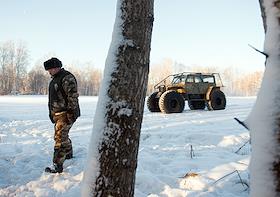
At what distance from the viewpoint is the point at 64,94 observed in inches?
206

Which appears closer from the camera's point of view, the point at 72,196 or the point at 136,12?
the point at 136,12

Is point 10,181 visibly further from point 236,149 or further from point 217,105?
point 217,105

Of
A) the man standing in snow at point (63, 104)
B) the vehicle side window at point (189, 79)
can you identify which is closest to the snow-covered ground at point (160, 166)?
the man standing in snow at point (63, 104)

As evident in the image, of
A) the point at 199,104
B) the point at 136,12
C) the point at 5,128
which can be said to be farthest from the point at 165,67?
the point at 136,12

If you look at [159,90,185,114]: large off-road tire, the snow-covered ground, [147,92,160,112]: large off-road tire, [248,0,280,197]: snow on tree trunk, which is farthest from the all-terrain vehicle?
[248,0,280,197]: snow on tree trunk

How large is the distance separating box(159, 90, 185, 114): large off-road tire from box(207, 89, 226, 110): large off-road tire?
76.9 inches

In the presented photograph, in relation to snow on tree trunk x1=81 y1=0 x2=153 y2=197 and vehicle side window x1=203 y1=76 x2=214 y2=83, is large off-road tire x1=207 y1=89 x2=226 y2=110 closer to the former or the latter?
vehicle side window x1=203 y1=76 x2=214 y2=83

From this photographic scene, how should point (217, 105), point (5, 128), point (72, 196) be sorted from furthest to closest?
point (217, 105)
point (5, 128)
point (72, 196)

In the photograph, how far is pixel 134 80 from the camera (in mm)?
2910

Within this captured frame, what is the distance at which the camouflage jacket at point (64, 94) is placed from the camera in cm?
519

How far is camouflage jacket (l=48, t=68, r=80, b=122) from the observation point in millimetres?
5191

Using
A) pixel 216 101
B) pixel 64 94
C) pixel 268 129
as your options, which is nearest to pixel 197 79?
pixel 216 101

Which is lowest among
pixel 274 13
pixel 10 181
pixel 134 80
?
pixel 10 181

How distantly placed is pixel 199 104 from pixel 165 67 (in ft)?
288
